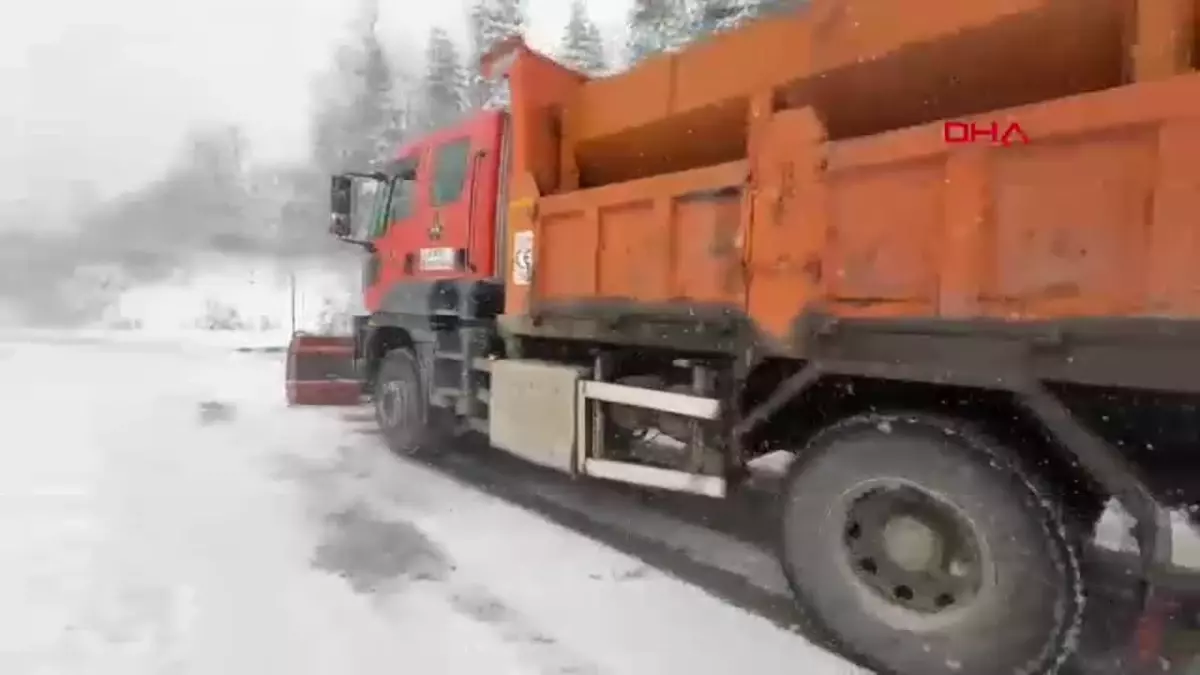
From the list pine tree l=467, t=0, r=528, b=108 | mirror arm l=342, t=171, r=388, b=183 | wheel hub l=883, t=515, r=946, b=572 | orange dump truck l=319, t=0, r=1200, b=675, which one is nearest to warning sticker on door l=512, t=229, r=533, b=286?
orange dump truck l=319, t=0, r=1200, b=675

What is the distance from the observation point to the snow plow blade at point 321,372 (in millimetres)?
9781

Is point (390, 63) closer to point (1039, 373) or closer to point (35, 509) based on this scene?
point (35, 509)

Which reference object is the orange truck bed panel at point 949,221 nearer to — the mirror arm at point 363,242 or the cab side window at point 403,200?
the cab side window at point 403,200

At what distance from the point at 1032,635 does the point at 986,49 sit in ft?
7.25

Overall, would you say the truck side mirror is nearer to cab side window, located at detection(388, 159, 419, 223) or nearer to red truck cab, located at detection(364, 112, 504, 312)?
red truck cab, located at detection(364, 112, 504, 312)

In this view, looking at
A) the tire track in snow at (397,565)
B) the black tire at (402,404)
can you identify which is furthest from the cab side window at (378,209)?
the tire track in snow at (397,565)

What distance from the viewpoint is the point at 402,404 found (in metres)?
6.52

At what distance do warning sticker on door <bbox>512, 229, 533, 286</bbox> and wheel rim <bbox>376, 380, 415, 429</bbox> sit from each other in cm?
194

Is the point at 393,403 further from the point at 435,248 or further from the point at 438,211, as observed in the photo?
the point at 438,211

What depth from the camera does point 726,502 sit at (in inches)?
208

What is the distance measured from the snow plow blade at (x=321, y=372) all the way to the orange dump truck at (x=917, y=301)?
614 centimetres

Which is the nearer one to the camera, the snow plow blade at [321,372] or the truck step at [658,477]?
the truck step at [658,477]

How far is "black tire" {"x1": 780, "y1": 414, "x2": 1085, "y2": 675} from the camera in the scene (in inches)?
101

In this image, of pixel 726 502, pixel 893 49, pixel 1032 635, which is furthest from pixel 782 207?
pixel 726 502
